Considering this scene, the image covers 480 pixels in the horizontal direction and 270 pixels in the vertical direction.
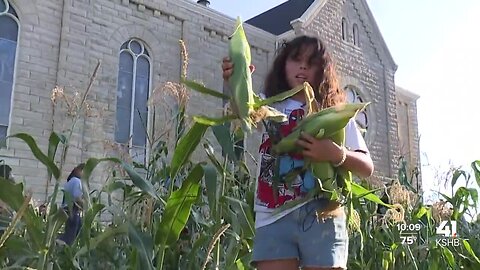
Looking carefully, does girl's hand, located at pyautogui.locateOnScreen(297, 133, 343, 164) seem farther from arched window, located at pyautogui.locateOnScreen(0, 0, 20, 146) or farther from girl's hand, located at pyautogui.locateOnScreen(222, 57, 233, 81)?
arched window, located at pyautogui.locateOnScreen(0, 0, 20, 146)

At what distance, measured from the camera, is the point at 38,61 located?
22.0 feet

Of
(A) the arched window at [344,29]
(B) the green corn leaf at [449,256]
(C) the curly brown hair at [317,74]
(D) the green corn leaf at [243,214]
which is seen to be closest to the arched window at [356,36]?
(A) the arched window at [344,29]

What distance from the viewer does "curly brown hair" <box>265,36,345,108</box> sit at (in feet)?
4.73

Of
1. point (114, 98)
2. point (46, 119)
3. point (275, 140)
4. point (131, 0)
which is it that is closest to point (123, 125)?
point (114, 98)

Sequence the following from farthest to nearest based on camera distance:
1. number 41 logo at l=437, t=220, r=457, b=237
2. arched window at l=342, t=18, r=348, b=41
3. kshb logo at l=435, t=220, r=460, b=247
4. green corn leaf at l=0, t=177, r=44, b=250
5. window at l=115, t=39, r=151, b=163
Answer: arched window at l=342, t=18, r=348, b=41, window at l=115, t=39, r=151, b=163, number 41 logo at l=437, t=220, r=457, b=237, kshb logo at l=435, t=220, r=460, b=247, green corn leaf at l=0, t=177, r=44, b=250

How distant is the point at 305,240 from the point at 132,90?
21.9ft

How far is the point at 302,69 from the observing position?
4.85 feet

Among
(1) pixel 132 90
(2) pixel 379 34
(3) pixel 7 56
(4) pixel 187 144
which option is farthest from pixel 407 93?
(4) pixel 187 144

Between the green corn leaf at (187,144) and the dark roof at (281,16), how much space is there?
9.23m

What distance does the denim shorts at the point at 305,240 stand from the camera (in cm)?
130

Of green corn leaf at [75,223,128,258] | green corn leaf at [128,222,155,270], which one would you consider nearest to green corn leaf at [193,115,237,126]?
green corn leaf at [128,222,155,270]

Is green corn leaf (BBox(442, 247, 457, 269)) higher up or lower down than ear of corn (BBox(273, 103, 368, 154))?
lower down

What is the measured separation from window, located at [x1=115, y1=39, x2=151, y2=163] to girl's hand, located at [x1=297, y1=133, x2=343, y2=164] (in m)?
6.36

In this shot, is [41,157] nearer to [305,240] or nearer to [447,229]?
[305,240]
